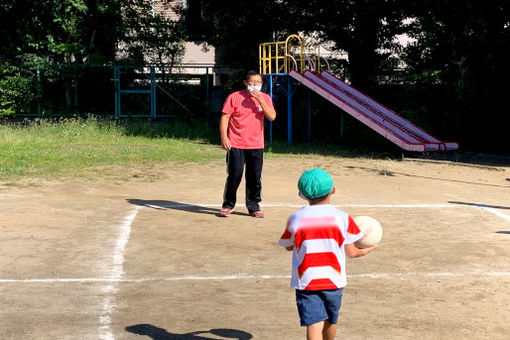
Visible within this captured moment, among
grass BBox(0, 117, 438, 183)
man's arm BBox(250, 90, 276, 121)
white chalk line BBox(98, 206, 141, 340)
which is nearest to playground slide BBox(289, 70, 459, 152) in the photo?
grass BBox(0, 117, 438, 183)

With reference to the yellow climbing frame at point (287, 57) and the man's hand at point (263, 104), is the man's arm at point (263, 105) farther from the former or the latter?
the yellow climbing frame at point (287, 57)

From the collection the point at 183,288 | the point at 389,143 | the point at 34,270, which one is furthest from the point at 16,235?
the point at 389,143

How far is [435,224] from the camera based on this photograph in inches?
420

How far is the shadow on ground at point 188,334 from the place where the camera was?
594cm

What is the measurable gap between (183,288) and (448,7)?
50.3 feet

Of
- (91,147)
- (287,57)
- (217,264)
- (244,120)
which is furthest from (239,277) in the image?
(287,57)

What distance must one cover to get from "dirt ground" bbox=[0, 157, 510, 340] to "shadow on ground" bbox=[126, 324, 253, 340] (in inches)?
0.6

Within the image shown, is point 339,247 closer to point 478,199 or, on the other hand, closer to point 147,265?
point 147,265

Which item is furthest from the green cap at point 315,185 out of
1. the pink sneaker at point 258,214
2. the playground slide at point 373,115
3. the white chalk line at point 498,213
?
the playground slide at point 373,115

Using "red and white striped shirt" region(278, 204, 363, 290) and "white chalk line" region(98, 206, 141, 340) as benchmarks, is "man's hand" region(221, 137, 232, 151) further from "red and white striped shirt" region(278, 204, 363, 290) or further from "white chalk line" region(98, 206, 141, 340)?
"red and white striped shirt" region(278, 204, 363, 290)

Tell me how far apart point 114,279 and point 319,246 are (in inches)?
137

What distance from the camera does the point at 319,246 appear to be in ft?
15.5

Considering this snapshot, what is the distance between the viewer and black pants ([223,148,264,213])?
10906 millimetres

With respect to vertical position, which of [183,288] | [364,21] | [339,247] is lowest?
[183,288]
